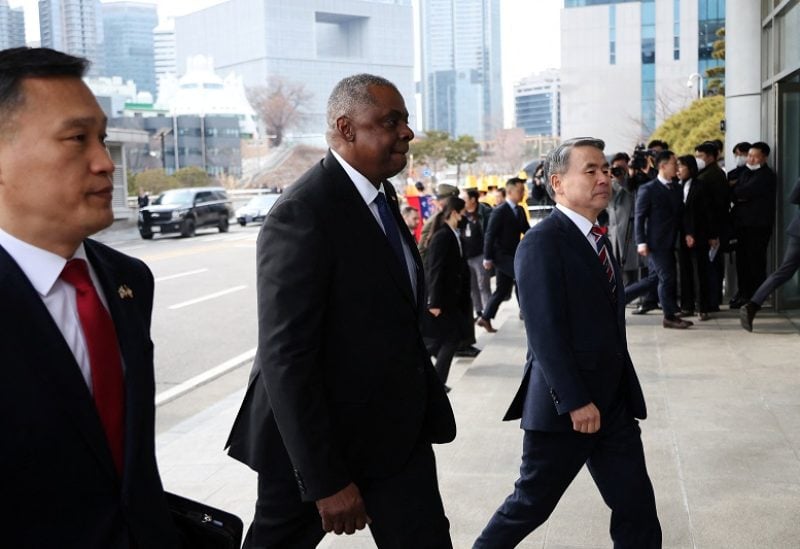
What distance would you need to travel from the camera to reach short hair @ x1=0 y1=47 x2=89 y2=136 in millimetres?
1717

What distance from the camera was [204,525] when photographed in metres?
1.97

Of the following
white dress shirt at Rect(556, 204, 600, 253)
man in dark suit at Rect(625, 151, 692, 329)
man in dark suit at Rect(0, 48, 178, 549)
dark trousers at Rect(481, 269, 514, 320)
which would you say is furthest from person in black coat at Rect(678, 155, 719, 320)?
man in dark suit at Rect(0, 48, 178, 549)

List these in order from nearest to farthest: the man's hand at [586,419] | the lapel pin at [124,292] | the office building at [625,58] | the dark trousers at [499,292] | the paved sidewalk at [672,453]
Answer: the lapel pin at [124,292], the man's hand at [586,419], the paved sidewalk at [672,453], the dark trousers at [499,292], the office building at [625,58]

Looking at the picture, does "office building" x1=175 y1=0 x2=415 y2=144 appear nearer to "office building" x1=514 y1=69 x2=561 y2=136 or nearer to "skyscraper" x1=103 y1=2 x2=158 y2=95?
"skyscraper" x1=103 y1=2 x2=158 y2=95

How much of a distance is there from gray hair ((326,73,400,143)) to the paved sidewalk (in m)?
2.27

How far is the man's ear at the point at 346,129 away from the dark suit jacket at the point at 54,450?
1.26 meters

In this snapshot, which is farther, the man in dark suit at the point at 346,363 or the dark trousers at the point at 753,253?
the dark trousers at the point at 753,253

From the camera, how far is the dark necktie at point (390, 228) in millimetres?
2852

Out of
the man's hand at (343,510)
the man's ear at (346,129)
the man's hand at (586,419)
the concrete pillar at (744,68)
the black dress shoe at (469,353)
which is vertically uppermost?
the concrete pillar at (744,68)

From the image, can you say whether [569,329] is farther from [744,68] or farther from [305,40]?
[305,40]

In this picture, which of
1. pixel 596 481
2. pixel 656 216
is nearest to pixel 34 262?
pixel 596 481

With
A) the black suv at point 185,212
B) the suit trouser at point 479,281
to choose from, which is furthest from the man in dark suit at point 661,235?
the black suv at point 185,212

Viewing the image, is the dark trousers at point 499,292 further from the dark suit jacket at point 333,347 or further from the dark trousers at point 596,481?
the dark suit jacket at point 333,347

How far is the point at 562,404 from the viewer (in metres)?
3.31
